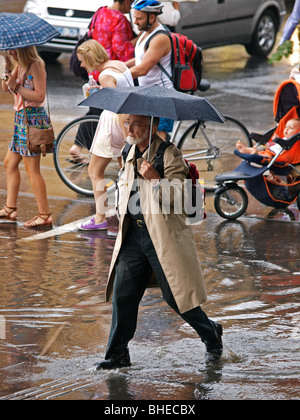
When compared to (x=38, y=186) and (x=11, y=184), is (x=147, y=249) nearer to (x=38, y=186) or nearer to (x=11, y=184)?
(x=38, y=186)

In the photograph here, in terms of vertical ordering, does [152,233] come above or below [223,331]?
above

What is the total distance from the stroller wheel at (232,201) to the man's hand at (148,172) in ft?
12.5

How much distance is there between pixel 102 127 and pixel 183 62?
4.91ft

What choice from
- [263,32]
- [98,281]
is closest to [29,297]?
[98,281]

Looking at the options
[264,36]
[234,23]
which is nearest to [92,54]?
[234,23]

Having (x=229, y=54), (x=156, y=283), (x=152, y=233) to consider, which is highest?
(x=152, y=233)

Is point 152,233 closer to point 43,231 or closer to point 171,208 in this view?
point 171,208

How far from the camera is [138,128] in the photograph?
16.7 feet

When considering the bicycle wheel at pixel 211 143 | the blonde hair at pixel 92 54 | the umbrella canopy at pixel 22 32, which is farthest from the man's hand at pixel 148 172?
the bicycle wheel at pixel 211 143

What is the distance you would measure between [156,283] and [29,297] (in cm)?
150

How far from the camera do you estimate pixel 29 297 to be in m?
6.49

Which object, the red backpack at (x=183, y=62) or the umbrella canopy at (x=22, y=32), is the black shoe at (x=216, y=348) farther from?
the red backpack at (x=183, y=62)

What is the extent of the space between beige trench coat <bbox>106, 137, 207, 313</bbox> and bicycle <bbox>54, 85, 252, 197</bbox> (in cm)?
419

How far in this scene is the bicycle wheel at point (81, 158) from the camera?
952cm
